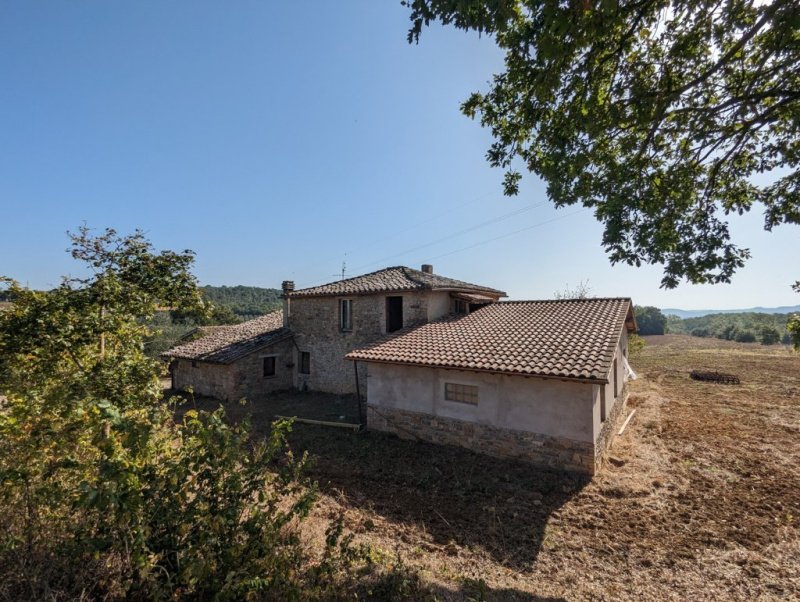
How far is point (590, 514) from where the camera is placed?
7492mm

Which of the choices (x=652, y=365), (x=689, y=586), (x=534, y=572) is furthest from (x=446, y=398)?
(x=652, y=365)

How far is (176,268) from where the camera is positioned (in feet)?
25.2

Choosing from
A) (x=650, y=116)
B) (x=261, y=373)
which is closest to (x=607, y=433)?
(x=650, y=116)

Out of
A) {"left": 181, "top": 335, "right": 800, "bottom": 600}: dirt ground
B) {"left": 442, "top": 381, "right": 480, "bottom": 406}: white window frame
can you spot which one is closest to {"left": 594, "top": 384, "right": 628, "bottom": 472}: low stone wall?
{"left": 181, "top": 335, "right": 800, "bottom": 600}: dirt ground

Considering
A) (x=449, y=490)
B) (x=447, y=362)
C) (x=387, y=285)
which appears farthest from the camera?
(x=387, y=285)

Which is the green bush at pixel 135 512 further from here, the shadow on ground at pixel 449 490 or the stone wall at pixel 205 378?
the stone wall at pixel 205 378

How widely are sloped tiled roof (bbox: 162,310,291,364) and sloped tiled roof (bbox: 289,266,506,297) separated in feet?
8.87

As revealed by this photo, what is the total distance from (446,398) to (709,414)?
1216 centimetres

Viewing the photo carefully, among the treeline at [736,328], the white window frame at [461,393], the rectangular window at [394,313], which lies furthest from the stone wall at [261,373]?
the treeline at [736,328]

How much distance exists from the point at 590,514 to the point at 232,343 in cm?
1754

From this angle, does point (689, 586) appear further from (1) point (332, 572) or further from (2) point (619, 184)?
(2) point (619, 184)

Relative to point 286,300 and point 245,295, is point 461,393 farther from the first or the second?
point 245,295

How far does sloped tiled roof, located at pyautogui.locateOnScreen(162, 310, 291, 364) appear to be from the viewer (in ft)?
58.0

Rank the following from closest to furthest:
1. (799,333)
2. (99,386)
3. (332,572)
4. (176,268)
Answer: (332,572)
(99,386)
(799,333)
(176,268)
